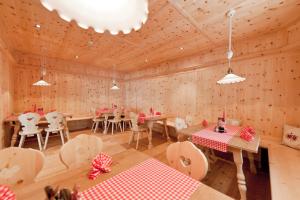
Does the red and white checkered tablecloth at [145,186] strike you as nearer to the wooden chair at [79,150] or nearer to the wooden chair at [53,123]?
the wooden chair at [79,150]

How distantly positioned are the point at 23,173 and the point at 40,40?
329 cm

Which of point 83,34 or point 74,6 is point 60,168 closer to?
point 83,34

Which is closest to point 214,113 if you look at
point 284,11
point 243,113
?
point 243,113

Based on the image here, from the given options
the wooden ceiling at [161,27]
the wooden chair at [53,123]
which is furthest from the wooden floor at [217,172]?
the wooden ceiling at [161,27]

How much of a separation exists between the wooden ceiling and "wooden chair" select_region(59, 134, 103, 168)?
1922 millimetres

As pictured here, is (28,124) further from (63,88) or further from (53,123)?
(63,88)

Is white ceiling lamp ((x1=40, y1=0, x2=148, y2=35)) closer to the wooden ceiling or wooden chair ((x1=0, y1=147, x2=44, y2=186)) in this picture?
wooden chair ((x1=0, y1=147, x2=44, y2=186))

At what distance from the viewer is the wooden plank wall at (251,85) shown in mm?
2427

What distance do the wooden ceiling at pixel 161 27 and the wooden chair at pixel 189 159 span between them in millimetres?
1846

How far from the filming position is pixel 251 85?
286cm

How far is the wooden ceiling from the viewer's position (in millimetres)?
1914

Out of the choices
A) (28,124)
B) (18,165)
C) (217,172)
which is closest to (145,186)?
(18,165)

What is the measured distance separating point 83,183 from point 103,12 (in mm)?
1074

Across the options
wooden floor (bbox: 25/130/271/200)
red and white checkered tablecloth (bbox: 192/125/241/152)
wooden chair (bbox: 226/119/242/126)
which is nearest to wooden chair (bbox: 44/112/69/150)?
wooden floor (bbox: 25/130/271/200)
